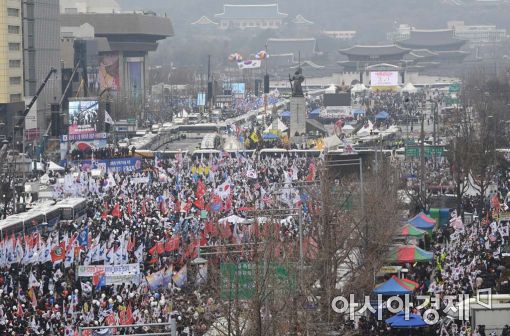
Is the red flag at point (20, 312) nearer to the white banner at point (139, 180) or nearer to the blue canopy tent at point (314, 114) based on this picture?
the white banner at point (139, 180)

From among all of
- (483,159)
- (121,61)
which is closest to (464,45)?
Result: (121,61)

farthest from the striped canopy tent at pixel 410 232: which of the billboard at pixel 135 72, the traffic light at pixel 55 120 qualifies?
the billboard at pixel 135 72

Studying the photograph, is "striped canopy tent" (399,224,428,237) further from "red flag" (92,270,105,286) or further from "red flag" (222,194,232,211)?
"red flag" (92,270,105,286)

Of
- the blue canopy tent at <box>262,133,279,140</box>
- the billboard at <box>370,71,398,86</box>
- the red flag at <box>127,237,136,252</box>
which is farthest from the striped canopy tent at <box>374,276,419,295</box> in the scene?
the billboard at <box>370,71,398,86</box>

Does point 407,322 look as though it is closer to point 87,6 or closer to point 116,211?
point 116,211

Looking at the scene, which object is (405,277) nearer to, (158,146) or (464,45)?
(158,146)

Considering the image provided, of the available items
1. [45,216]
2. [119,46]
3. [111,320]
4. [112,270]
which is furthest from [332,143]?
[119,46]
